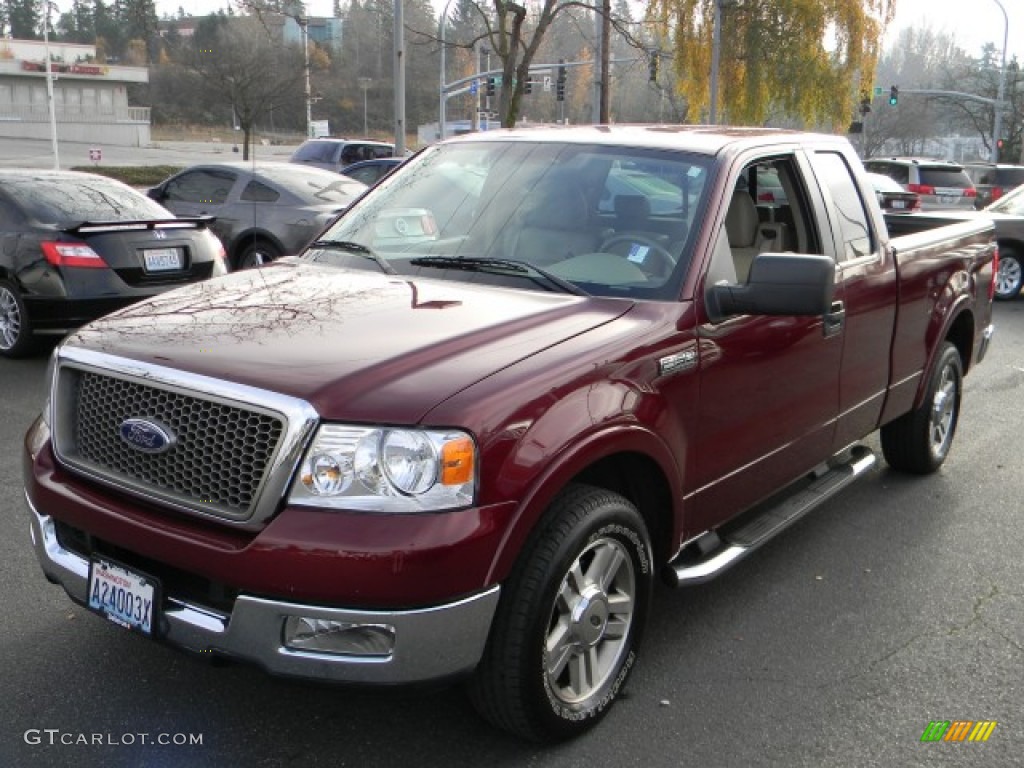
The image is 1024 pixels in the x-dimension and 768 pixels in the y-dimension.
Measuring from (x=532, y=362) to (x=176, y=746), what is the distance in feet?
5.15

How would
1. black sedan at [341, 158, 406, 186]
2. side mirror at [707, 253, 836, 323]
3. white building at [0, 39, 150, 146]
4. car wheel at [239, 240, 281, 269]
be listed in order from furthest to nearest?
white building at [0, 39, 150, 146]
black sedan at [341, 158, 406, 186]
car wheel at [239, 240, 281, 269]
side mirror at [707, 253, 836, 323]

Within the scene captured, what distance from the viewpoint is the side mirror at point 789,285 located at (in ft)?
11.1

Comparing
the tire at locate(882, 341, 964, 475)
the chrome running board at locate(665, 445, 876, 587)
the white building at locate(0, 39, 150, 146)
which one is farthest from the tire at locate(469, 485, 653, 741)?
the white building at locate(0, 39, 150, 146)

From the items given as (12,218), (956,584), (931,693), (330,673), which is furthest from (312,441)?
(12,218)

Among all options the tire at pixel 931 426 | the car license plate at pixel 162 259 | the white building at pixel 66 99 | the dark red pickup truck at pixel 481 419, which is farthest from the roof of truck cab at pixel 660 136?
the white building at pixel 66 99

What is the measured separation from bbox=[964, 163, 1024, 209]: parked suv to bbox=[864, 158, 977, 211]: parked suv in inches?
89.8

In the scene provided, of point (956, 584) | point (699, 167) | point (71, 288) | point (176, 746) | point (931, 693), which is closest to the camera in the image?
point (176, 746)

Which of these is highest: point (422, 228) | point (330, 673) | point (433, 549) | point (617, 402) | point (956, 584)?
Result: point (422, 228)

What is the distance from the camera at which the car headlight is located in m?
2.60

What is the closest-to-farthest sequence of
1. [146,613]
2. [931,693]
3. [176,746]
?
[146,613], [176,746], [931,693]

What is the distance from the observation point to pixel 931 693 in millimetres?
3516

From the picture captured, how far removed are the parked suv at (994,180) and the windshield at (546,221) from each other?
21200 millimetres

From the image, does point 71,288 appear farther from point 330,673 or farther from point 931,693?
point 931,693

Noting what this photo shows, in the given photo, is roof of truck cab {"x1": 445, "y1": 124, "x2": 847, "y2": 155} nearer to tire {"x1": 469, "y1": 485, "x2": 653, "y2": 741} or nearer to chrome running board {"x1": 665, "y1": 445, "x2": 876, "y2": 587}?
chrome running board {"x1": 665, "y1": 445, "x2": 876, "y2": 587}
